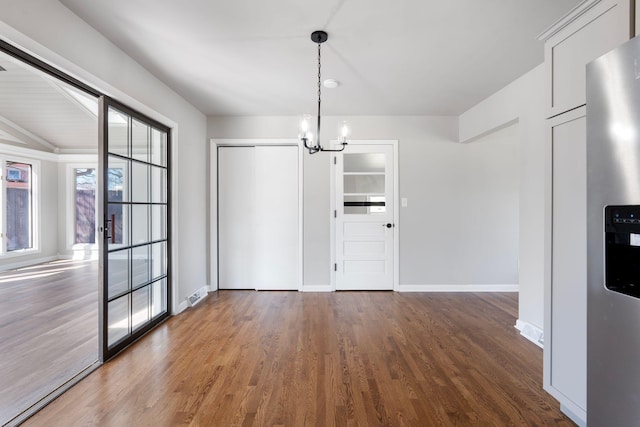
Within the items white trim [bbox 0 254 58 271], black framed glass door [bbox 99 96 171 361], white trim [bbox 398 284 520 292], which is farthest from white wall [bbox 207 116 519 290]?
white trim [bbox 0 254 58 271]

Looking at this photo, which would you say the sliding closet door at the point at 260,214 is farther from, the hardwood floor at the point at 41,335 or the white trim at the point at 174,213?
the hardwood floor at the point at 41,335

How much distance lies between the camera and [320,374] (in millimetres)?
2068

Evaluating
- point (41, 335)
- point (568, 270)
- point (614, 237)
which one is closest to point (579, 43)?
point (614, 237)

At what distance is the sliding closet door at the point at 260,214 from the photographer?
4152 mm

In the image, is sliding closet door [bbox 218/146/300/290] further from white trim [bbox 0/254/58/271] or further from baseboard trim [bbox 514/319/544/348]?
white trim [bbox 0/254/58/271]

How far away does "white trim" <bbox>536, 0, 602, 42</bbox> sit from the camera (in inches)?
57.1

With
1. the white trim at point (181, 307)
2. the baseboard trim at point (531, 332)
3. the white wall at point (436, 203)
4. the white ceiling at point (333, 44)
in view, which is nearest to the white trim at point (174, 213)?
the white trim at point (181, 307)

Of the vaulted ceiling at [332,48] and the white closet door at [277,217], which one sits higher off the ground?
the vaulted ceiling at [332,48]

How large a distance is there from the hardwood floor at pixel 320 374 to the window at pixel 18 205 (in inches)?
198

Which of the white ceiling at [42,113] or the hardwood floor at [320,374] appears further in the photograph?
the white ceiling at [42,113]

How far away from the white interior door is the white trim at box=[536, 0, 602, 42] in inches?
96.2

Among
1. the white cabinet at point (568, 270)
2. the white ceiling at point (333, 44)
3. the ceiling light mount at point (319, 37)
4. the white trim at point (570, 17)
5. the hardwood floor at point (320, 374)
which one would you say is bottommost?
the hardwood floor at point (320, 374)

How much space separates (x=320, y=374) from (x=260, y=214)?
8.37 feet

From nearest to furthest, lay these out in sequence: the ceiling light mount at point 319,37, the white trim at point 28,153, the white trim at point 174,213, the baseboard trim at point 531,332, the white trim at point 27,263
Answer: the ceiling light mount at point 319,37, the baseboard trim at point 531,332, the white trim at point 174,213, the white trim at point 27,263, the white trim at point 28,153
